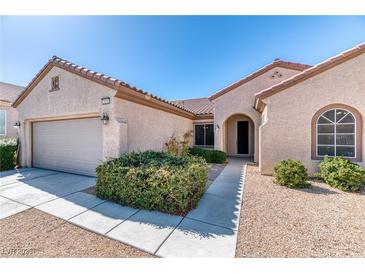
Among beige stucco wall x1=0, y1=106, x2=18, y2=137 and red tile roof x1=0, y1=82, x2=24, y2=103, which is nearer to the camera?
beige stucco wall x1=0, y1=106, x2=18, y2=137

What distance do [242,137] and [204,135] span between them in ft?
10.6

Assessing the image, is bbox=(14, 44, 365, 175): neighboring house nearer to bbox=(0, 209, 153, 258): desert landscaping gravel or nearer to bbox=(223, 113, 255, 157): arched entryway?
bbox=(0, 209, 153, 258): desert landscaping gravel

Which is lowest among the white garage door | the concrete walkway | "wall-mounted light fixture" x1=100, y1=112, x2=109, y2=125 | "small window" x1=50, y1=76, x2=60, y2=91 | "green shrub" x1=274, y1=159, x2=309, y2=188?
the concrete walkway

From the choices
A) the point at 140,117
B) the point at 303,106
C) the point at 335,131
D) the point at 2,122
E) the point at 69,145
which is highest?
the point at 303,106

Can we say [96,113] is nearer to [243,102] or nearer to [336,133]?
[243,102]

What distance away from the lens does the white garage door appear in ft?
25.9

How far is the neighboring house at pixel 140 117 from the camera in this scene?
23.7 feet

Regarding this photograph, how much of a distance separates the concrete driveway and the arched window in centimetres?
1014

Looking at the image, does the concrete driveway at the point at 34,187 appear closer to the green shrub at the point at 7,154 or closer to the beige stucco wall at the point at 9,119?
the green shrub at the point at 7,154

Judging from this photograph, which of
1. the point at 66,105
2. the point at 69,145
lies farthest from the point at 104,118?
the point at 69,145

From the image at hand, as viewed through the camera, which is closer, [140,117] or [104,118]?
[104,118]

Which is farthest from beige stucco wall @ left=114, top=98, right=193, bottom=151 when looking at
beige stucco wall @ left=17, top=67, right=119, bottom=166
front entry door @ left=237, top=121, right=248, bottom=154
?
front entry door @ left=237, top=121, right=248, bottom=154

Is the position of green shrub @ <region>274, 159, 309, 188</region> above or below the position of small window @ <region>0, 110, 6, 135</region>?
below

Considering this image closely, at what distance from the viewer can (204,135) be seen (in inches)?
615
